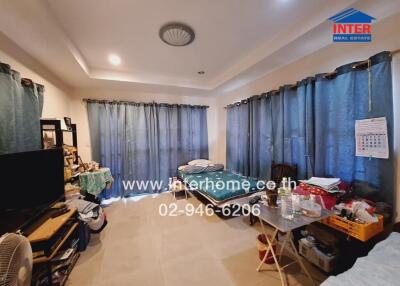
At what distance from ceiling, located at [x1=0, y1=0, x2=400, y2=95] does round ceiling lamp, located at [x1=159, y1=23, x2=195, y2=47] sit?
67 mm

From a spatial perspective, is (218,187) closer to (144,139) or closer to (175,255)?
(175,255)

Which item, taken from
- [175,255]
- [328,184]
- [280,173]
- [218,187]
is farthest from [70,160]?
[328,184]

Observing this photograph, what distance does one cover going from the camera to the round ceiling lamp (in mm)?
1961

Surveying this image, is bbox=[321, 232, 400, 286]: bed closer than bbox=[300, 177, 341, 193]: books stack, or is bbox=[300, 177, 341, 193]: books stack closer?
bbox=[321, 232, 400, 286]: bed

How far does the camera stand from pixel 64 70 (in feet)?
8.85

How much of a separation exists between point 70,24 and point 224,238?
315 centimetres

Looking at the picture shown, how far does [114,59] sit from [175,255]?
2970mm

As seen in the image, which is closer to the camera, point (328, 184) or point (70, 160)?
point (328, 184)

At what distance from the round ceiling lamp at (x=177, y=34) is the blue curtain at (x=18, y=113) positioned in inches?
65.0

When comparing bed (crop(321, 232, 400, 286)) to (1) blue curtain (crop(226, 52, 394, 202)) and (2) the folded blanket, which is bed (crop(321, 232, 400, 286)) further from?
(2) the folded blanket

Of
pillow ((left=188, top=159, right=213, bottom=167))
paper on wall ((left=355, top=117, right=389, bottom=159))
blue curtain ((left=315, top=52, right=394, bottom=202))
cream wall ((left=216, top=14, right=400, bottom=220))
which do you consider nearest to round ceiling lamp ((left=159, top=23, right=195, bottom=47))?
cream wall ((left=216, top=14, right=400, bottom=220))

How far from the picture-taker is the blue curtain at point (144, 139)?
3729 millimetres

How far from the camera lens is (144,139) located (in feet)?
13.3

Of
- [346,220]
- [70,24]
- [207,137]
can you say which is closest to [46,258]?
[70,24]
